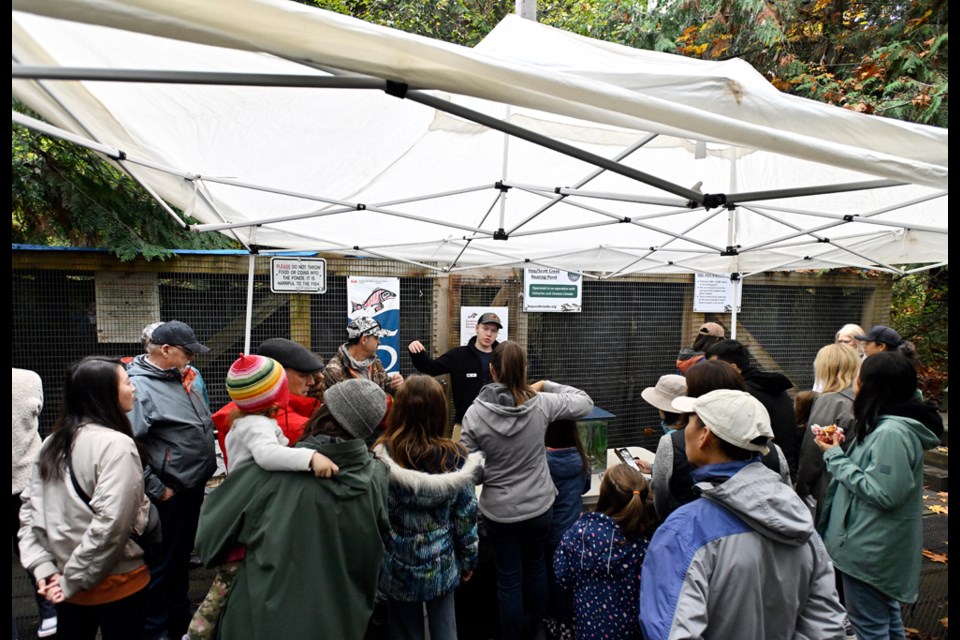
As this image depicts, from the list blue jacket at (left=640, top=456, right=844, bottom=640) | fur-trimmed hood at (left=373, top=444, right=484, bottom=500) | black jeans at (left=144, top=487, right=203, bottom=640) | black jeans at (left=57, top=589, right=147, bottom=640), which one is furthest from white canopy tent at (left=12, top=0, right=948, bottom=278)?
black jeans at (left=57, top=589, right=147, bottom=640)

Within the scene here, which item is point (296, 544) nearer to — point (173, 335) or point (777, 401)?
point (173, 335)

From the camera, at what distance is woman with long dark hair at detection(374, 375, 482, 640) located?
2084 mm

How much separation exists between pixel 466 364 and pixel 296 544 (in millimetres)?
2867

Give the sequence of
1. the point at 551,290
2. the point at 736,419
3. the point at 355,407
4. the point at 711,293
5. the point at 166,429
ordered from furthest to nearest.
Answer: the point at 711,293, the point at 551,290, the point at 166,429, the point at 355,407, the point at 736,419

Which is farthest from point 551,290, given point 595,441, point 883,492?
point 883,492

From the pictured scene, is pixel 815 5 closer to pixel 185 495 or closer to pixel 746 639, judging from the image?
pixel 746 639

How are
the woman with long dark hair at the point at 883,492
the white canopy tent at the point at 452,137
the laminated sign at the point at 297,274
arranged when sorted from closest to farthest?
the white canopy tent at the point at 452,137 → the woman with long dark hair at the point at 883,492 → the laminated sign at the point at 297,274

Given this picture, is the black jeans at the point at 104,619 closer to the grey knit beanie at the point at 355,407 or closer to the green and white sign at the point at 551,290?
the grey knit beanie at the point at 355,407

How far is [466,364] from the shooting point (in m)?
4.47

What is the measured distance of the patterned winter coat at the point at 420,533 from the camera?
81.4 inches

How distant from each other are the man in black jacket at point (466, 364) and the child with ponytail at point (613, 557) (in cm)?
240

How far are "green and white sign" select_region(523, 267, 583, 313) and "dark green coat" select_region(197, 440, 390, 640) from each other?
411 cm

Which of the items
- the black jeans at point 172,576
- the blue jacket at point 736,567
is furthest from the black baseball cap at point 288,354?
the blue jacket at point 736,567

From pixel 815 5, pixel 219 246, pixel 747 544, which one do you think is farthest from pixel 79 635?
pixel 815 5
